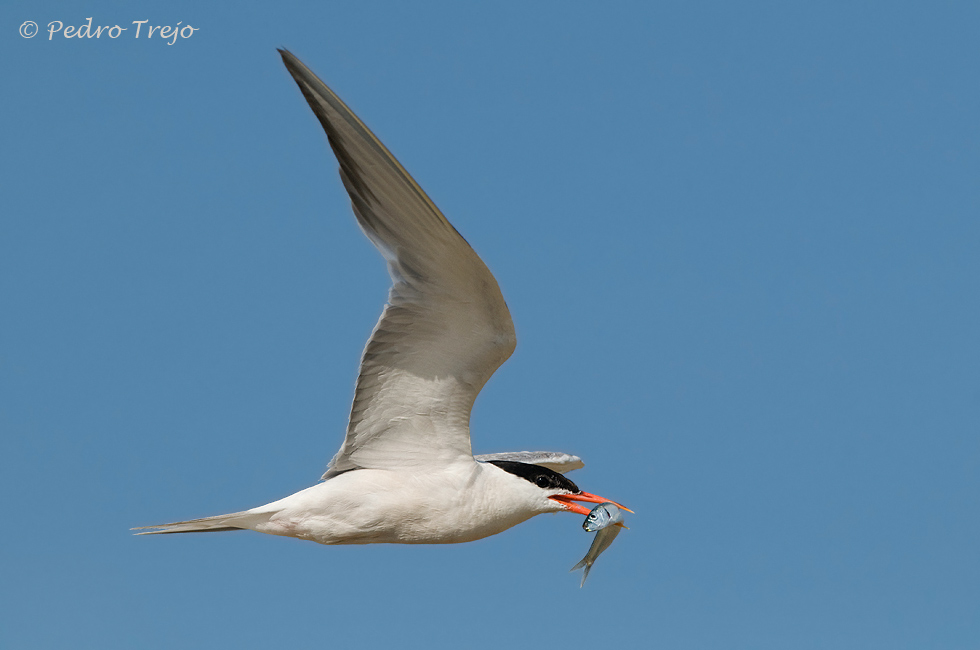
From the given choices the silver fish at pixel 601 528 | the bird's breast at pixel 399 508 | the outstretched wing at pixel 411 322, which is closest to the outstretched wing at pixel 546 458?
the silver fish at pixel 601 528

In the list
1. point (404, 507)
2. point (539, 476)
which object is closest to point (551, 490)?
point (539, 476)

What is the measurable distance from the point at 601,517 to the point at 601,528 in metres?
0.09

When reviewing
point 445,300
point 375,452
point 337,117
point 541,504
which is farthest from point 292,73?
point 541,504

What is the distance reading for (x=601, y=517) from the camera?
744 centimetres

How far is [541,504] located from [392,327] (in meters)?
1.95

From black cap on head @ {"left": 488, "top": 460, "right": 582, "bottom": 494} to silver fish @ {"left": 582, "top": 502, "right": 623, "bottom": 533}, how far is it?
274mm

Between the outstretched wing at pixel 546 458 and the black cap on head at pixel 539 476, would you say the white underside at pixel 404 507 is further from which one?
the outstretched wing at pixel 546 458

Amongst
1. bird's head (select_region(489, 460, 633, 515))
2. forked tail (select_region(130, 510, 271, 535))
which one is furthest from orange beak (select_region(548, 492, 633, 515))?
forked tail (select_region(130, 510, 271, 535))

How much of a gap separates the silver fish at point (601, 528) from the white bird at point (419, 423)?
0.41 ft

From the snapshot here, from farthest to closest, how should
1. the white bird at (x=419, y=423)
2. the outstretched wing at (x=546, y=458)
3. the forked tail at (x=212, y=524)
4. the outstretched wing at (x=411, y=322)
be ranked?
the outstretched wing at (x=546, y=458)
the forked tail at (x=212, y=524)
the white bird at (x=419, y=423)
the outstretched wing at (x=411, y=322)

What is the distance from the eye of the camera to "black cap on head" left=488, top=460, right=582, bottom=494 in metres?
7.43

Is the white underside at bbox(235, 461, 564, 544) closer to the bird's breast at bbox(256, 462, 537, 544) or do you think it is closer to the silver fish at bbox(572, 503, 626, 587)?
the bird's breast at bbox(256, 462, 537, 544)

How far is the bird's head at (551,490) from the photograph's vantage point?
292 inches

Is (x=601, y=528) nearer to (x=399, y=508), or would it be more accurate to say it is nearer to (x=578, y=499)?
(x=578, y=499)
